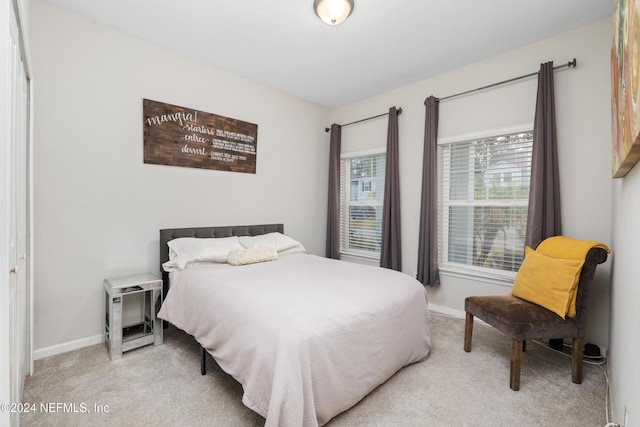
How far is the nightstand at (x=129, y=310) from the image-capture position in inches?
87.2

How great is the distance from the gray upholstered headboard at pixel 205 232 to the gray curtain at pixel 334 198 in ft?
2.71

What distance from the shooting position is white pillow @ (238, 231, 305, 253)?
310 centimetres

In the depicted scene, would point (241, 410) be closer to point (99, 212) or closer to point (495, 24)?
point (99, 212)

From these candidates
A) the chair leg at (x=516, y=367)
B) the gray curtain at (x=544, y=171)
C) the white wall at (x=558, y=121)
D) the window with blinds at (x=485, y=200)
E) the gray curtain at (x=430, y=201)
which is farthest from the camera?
the gray curtain at (x=430, y=201)

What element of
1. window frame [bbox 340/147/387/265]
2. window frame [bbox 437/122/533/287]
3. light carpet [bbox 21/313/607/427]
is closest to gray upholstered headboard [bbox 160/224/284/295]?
light carpet [bbox 21/313/607/427]

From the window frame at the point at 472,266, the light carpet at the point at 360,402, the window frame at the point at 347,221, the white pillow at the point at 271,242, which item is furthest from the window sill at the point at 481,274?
the white pillow at the point at 271,242

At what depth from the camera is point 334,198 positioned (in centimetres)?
424

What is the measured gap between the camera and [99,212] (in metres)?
2.46

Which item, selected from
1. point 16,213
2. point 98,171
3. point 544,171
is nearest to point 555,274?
point 544,171

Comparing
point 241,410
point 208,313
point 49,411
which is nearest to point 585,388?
point 241,410

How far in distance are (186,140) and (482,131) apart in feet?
9.94

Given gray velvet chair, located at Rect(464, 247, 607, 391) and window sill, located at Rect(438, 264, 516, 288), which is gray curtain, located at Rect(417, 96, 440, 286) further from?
gray velvet chair, located at Rect(464, 247, 607, 391)

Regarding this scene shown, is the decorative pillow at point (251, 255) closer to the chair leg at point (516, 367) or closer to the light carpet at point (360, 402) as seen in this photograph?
the light carpet at point (360, 402)

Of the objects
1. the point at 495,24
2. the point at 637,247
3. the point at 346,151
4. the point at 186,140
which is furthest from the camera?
the point at 346,151
